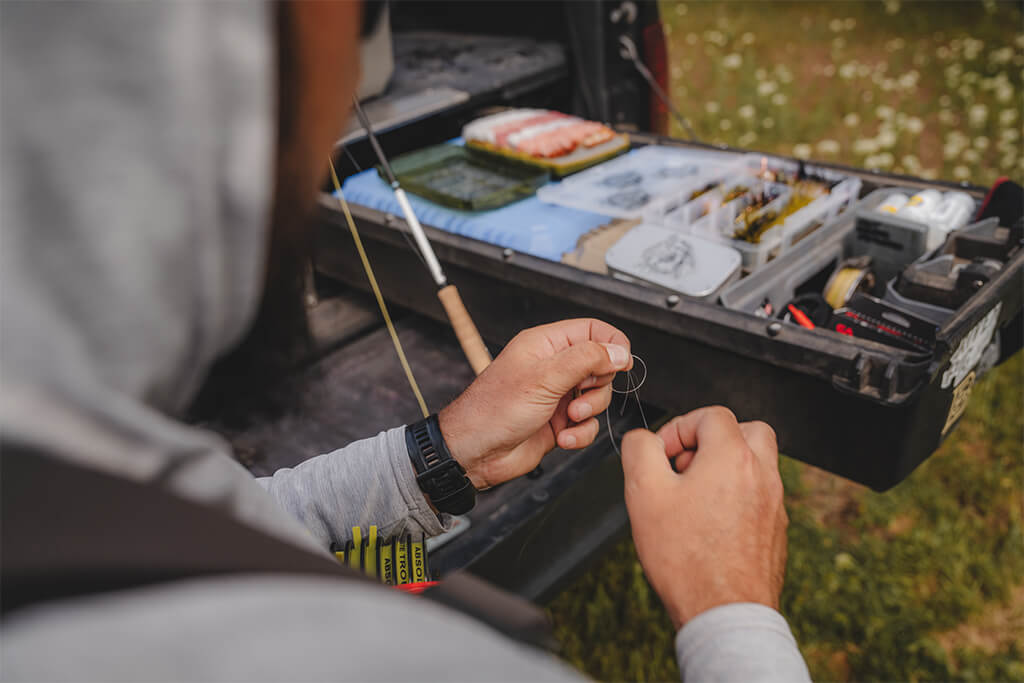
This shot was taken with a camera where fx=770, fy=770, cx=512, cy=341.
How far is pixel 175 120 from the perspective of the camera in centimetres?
47

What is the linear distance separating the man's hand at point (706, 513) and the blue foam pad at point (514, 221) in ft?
3.55

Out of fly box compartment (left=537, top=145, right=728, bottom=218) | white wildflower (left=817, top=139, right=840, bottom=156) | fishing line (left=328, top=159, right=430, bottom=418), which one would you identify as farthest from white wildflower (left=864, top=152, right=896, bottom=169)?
fishing line (left=328, top=159, right=430, bottom=418)

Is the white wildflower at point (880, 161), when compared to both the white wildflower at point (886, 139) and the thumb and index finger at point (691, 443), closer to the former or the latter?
the white wildflower at point (886, 139)

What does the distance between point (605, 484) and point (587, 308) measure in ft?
1.42

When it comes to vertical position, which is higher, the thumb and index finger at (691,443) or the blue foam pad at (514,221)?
the thumb and index finger at (691,443)

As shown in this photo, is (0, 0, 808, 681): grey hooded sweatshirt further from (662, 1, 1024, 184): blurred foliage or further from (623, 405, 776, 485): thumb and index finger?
(662, 1, 1024, 184): blurred foliage

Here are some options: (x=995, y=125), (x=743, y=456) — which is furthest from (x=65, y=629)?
(x=995, y=125)

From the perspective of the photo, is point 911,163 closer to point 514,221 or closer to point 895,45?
point 895,45

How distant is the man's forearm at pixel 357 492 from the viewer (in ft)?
4.07

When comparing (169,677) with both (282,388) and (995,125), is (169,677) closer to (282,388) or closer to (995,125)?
(282,388)

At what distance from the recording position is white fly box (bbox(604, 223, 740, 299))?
1855 mm

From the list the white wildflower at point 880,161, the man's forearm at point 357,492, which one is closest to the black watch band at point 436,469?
the man's forearm at point 357,492

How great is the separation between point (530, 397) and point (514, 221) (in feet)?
3.43

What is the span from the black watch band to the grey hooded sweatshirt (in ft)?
2.60
